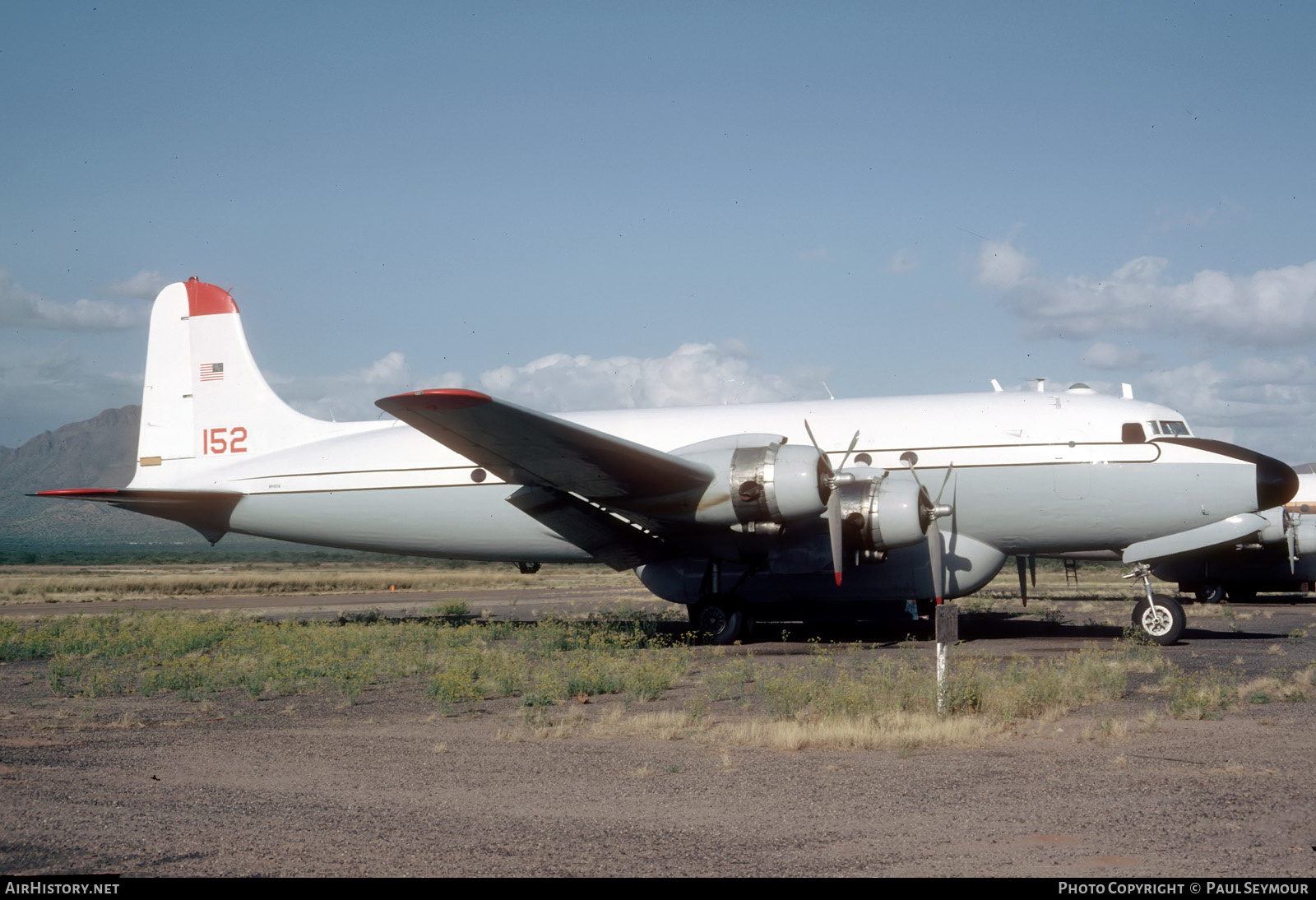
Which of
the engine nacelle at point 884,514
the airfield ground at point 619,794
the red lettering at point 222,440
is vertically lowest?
the airfield ground at point 619,794

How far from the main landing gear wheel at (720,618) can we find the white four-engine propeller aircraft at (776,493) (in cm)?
4

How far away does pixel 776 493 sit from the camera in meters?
14.1

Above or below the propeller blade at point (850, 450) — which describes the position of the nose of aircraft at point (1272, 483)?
below

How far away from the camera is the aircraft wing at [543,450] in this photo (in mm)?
12781

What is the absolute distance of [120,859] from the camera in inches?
199

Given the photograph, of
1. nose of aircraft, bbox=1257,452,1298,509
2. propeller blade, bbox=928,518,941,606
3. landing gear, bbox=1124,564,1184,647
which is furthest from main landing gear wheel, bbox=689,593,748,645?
nose of aircraft, bbox=1257,452,1298,509

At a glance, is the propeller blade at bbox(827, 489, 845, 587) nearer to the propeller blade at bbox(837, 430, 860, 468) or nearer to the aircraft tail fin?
the propeller blade at bbox(837, 430, 860, 468)

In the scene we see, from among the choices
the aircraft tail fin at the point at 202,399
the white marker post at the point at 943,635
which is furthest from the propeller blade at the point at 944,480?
the aircraft tail fin at the point at 202,399

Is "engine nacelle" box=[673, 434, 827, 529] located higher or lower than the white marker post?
higher

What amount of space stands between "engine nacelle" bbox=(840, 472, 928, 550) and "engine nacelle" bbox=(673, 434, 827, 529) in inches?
26.9

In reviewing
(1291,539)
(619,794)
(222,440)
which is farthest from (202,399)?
(1291,539)

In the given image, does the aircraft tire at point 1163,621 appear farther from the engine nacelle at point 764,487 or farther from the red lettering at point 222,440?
the red lettering at point 222,440

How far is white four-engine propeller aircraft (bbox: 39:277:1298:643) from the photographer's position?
14375mm

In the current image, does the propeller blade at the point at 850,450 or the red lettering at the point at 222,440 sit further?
the red lettering at the point at 222,440
